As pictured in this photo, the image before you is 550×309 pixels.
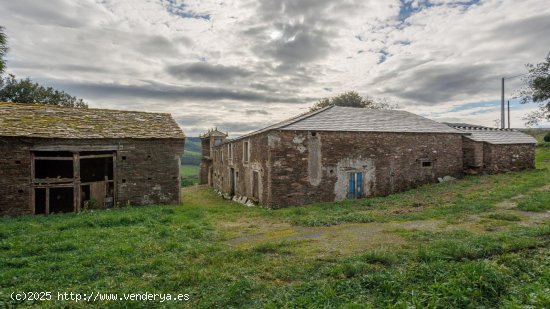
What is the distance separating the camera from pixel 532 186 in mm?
15273

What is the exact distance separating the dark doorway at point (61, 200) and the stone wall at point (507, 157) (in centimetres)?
2606

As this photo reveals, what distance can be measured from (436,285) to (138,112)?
1740 cm

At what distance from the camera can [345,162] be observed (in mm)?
16531

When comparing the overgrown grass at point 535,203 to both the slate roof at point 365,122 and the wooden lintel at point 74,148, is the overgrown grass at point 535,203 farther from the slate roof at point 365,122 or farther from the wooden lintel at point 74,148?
the wooden lintel at point 74,148

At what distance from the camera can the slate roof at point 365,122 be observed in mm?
16297

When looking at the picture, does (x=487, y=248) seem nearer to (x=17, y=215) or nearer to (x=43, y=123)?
(x=17, y=215)

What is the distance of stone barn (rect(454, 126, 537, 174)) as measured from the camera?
20.4 meters

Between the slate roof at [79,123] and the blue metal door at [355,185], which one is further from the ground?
the slate roof at [79,123]

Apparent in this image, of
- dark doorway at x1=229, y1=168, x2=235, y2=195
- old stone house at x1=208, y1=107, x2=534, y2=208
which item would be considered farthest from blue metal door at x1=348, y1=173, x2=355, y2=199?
dark doorway at x1=229, y1=168, x2=235, y2=195

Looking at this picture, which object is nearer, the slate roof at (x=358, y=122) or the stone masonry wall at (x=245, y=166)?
the stone masonry wall at (x=245, y=166)

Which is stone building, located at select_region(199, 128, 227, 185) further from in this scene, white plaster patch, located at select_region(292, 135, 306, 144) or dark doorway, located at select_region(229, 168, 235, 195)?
white plaster patch, located at select_region(292, 135, 306, 144)

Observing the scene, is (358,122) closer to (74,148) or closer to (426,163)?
(426,163)

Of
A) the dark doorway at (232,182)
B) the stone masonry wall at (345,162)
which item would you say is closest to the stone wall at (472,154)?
the stone masonry wall at (345,162)

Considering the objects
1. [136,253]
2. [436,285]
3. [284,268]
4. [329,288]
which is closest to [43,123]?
[136,253]
